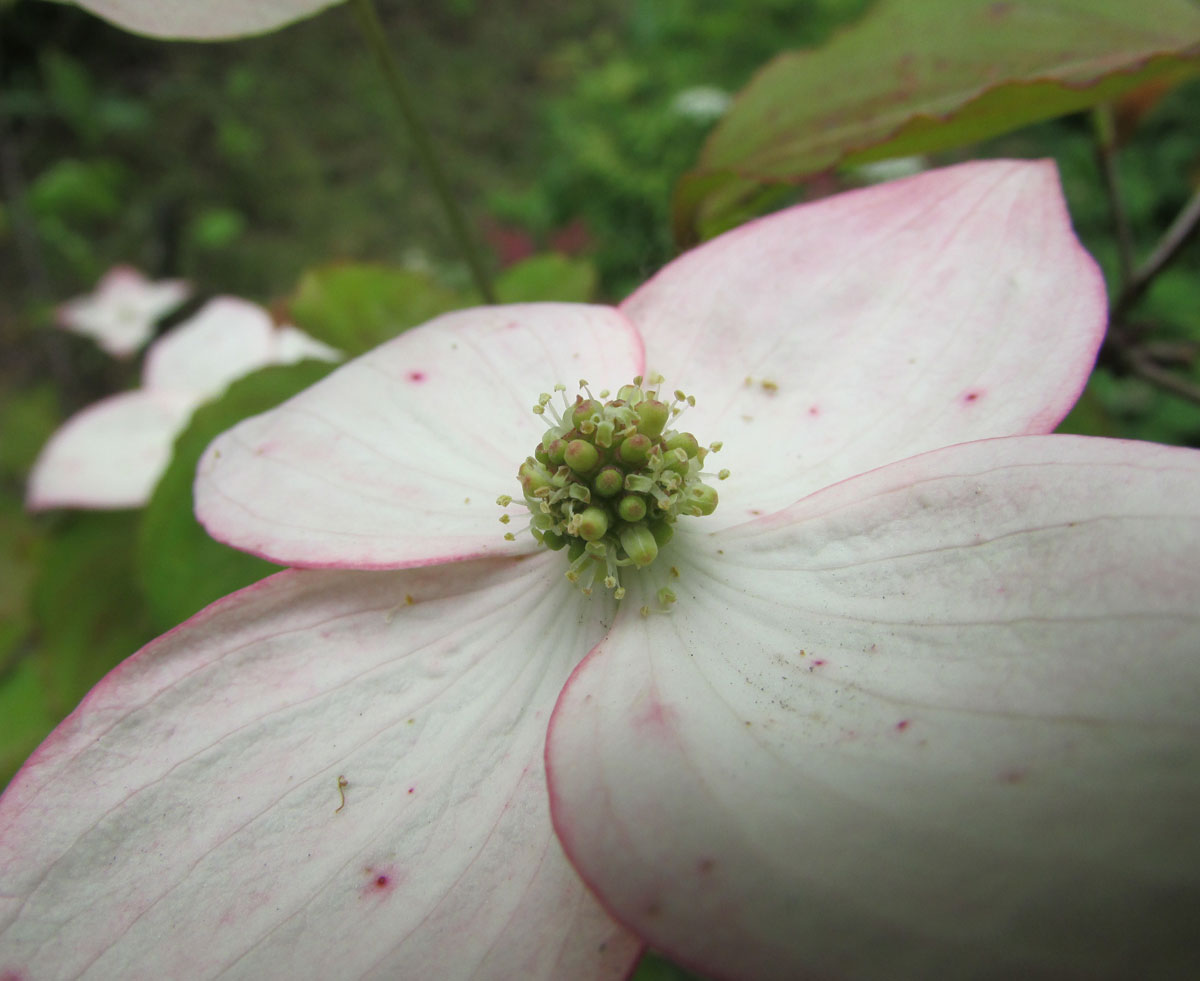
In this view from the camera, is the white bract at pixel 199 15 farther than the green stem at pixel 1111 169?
No

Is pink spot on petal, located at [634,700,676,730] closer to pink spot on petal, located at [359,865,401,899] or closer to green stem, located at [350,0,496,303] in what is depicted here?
pink spot on petal, located at [359,865,401,899]

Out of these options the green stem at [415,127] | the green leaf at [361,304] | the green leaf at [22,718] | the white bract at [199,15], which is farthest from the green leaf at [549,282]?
the green leaf at [22,718]

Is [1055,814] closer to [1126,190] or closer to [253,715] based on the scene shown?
[253,715]

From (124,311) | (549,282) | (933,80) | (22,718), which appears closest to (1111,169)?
(933,80)

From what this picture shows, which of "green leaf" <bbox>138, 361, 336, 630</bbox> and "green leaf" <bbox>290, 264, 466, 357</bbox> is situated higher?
"green leaf" <bbox>290, 264, 466, 357</bbox>

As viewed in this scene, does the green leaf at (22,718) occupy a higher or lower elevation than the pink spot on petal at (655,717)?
lower

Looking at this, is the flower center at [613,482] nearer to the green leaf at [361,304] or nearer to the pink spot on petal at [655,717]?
the pink spot on petal at [655,717]

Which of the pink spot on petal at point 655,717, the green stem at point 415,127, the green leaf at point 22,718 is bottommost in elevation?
the green leaf at point 22,718

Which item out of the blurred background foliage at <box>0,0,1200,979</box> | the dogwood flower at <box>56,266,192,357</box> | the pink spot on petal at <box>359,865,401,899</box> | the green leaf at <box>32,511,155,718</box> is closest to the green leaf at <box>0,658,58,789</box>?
the green leaf at <box>32,511,155,718</box>
